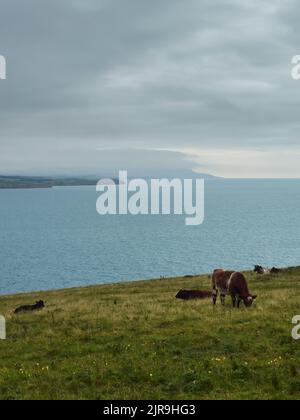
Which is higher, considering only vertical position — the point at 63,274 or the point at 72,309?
the point at 72,309

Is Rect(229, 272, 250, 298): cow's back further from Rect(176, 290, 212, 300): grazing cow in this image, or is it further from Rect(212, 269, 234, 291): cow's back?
Rect(176, 290, 212, 300): grazing cow

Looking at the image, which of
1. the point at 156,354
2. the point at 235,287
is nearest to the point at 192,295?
the point at 235,287

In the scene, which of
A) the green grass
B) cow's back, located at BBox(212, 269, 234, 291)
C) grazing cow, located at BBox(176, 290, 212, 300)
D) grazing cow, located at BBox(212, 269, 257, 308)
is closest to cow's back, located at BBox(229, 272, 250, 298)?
grazing cow, located at BBox(212, 269, 257, 308)

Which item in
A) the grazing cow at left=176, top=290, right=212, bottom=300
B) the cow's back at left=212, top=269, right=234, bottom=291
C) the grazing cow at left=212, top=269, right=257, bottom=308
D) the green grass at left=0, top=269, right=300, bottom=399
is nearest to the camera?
the green grass at left=0, top=269, right=300, bottom=399

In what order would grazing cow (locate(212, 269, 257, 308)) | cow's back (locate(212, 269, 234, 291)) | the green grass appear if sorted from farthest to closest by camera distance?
cow's back (locate(212, 269, 234, 291)) → grazing cow (locate(212, 269, 257, 308)) → the green grass

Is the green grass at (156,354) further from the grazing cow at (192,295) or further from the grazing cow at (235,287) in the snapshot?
the grazing cow at (192,295)

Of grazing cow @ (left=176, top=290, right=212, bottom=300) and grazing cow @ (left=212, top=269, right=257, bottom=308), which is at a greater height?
grazing cow @ (left=212, top=269, right=257, bottom=308)

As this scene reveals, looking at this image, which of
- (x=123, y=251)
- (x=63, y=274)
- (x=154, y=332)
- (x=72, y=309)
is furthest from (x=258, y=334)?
(x=123, y=251)

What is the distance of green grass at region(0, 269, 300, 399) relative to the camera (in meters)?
14.0

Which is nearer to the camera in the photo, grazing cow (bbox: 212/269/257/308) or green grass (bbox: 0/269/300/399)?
green grass (bbox: 0/269/300/399)

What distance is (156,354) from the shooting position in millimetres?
17016
